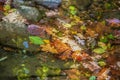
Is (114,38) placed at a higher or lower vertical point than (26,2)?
lower

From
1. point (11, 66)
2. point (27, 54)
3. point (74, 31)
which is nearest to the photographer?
point (11, 66)

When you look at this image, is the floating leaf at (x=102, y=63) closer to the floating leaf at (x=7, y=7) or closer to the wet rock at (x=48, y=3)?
the wet rock at (x=48, y=3)

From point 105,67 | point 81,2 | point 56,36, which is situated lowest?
point 105,67

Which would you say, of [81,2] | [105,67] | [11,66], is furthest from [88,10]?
[11,66]

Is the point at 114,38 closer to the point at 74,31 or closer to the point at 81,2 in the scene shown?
the point at 74,31

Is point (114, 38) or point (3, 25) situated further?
point (114, 38)

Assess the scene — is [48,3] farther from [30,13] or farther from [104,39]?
[104,39]

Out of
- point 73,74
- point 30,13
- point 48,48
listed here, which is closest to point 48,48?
point 48,48

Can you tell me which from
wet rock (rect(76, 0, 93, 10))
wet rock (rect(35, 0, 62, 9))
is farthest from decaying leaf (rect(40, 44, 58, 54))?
wet rock (rect(76, 0, 93, 10))

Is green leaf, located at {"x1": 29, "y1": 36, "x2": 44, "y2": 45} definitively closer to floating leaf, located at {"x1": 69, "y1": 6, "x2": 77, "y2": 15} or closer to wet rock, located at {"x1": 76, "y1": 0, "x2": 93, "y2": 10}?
floating leaf, located at {"x1": 69, "y1": 6, "x2": 77, "y2": 15}
